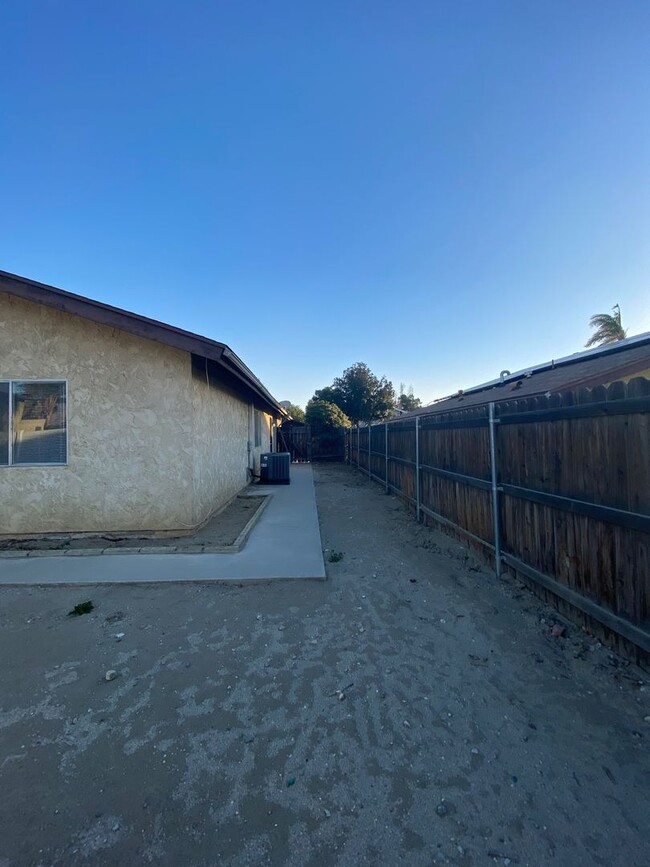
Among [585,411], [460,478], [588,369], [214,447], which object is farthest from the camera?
[214,447]

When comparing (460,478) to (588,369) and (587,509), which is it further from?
(588,369)

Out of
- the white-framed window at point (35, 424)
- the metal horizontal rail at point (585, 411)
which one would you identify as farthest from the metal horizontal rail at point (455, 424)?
the white-framed window at point (35, 424)

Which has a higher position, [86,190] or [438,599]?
[86,190]

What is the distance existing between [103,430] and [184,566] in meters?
2.72

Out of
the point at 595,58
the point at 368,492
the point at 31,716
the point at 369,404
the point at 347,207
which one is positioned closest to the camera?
the point at 31,716

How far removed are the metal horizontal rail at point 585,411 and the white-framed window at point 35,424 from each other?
6.47 metres

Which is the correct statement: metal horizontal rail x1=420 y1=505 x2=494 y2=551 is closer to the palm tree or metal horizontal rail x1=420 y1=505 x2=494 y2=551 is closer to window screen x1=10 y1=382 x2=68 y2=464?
window screen x1=10 y1=382 x2=68 y2=464

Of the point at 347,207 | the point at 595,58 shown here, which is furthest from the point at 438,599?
the point at 347,207

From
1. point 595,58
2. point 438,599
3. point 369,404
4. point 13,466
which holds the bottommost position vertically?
point 438,599

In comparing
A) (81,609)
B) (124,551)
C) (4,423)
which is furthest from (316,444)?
(81,609)

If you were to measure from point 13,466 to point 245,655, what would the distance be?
5331mm

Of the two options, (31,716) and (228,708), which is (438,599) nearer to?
(228,708)

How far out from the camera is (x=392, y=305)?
13055 millimetres

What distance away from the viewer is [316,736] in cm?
217
